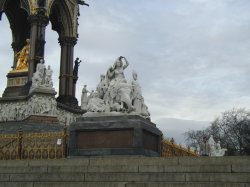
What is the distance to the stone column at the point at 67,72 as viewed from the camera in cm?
3338

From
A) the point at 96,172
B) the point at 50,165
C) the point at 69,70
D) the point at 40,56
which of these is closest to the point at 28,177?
the point at 50,165

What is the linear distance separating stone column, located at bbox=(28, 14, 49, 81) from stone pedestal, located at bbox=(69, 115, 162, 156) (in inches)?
565

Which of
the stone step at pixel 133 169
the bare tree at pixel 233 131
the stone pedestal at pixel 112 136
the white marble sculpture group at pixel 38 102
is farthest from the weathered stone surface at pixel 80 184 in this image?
the bare tree at pixel 233 131

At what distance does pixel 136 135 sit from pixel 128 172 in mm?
2495

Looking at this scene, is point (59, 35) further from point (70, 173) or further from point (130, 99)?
point (70, 173)

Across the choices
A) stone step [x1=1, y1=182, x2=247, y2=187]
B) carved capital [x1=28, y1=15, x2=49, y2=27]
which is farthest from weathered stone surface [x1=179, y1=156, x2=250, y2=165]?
carved capital [x1=28, y1=15, x2=49, y2=27]

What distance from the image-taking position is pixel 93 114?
624 inches

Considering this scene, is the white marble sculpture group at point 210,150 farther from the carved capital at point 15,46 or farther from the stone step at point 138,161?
the stone step at point 138,161

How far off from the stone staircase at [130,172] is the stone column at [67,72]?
18847 mm

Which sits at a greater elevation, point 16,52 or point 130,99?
point 16,52

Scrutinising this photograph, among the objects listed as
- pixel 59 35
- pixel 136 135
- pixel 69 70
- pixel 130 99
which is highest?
pixel 59 35

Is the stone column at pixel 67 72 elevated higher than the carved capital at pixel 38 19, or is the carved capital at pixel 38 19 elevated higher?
the carved capital at pixel 38 19

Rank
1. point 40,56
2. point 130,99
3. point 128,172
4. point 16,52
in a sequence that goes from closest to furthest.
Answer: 1. point 128,172
2. point 130,99
3. point 40,56
4. point 16,52

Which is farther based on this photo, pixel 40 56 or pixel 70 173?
pixel 40 56
